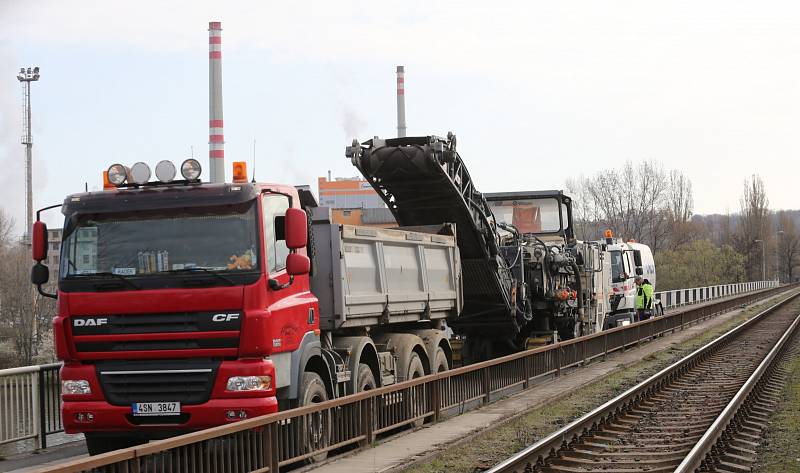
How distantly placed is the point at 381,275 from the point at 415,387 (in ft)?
4.98

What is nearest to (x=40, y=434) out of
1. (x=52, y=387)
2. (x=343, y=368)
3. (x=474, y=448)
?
(x=52, y=387)

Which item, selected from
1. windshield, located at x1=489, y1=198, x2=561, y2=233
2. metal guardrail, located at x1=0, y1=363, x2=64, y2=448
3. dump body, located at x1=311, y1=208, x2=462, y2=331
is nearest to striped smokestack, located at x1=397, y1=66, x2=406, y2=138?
windshield, located at x1=489, y1=198, x2=561, y2=233

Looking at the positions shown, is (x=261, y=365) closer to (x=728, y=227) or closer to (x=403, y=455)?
(x=403, y=455)

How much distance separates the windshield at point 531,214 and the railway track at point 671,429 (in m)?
4.20

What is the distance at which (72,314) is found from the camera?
412 inches

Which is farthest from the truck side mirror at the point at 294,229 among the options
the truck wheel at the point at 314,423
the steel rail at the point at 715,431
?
the steel rail at the point at 715,431

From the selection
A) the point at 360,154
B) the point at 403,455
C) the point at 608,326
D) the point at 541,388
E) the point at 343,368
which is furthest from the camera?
the point at 608,326

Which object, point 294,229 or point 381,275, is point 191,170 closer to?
point 294,229

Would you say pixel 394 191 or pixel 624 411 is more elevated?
pixel 394 191

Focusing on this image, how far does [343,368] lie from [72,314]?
3.36 metres

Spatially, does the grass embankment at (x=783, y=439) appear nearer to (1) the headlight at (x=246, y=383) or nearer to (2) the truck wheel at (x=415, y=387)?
(2) the truck wheel at (x=415, y=387)

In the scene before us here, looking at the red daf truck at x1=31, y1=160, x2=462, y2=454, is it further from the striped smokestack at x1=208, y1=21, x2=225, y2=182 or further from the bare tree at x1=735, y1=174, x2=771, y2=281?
the bare tree at x1=735, y1=174, x2=771, y2=281

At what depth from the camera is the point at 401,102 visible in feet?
163

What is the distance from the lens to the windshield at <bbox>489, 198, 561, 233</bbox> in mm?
23578
